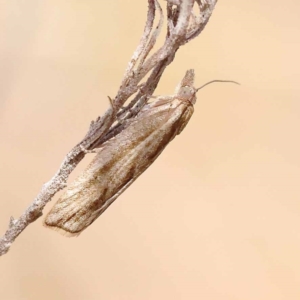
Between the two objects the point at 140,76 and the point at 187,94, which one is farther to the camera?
the point at 187,94

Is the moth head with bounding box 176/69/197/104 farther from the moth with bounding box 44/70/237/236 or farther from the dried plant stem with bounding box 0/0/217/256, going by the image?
the dried plant stem with bounding box 0/0/217/256

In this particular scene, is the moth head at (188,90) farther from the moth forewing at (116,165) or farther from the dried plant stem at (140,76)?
the dried plant stem at (140,76)

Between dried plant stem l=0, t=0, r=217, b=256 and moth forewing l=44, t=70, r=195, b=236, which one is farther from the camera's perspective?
moth forewing l=44, t=70, r=195, b=236

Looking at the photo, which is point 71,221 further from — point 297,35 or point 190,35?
point 297,35

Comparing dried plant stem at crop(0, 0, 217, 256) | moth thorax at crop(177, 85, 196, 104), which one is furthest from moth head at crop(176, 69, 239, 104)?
dried plant stem at crop(0, 0, 217, 256)

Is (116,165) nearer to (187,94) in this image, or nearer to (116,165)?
(116,165)

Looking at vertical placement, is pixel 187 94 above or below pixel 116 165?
above

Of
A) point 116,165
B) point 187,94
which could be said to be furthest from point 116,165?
point 187,94

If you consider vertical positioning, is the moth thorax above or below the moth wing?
above

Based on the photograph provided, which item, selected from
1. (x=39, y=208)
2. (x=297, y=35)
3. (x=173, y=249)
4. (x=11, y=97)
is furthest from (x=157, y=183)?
(x=39, y=208)
